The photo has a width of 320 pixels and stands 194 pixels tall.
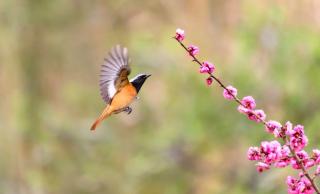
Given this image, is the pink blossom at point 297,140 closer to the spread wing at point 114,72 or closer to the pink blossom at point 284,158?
the pink blossom at point 284,158

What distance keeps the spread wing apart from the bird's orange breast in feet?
0.10

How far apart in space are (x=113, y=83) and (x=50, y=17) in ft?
17.7

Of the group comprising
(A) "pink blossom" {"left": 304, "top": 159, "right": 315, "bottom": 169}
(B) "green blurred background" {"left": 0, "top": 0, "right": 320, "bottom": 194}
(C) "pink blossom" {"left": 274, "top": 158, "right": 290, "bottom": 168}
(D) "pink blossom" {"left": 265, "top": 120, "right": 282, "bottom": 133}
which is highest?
(B) "green blurred background" {"left": 0, "top": 0, "right": 320, "bottom": 194}

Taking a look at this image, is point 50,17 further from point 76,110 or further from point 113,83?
point 113,83

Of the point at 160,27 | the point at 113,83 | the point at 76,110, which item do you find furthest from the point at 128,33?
the point at 113,83

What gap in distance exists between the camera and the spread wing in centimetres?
184

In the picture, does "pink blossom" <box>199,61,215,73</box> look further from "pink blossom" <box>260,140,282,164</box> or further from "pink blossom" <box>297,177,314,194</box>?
"pink blossom" <box>297,177,314,194</box>

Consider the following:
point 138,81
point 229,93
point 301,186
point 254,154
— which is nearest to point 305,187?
point 301,186

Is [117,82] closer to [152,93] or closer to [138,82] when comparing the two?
[138,82]

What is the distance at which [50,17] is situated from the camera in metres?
7.15

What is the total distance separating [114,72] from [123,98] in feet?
0.37

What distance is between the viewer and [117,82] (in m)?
1.90

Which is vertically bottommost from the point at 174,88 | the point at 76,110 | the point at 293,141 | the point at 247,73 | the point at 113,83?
the point at 293,141

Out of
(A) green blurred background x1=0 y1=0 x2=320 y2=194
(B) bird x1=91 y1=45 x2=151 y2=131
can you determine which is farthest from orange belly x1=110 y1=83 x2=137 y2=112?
(A) green blurred background x1=0 y1=0 x2=320 y2=194
